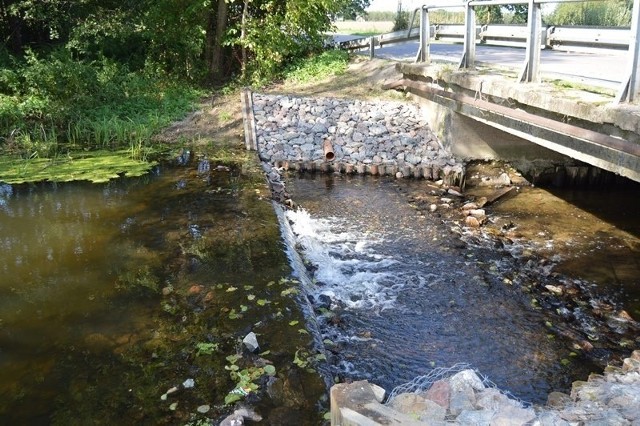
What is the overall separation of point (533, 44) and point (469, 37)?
2.13 metres

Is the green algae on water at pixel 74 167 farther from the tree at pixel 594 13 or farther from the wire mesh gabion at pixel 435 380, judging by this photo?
the tree at pixel 594 13

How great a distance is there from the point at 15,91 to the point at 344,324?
11343mm

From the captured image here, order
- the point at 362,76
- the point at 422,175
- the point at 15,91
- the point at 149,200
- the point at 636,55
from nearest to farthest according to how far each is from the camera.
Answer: the point at 636,55
the point at 149,200
the point at 422,175
the point at 15,91
the point at 362,76

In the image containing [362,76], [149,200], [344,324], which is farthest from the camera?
[362,76]

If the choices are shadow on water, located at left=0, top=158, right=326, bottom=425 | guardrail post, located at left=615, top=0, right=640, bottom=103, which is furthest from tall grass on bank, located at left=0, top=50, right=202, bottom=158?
guardrail post, located at left=615, top=0, right=640, bottom=103

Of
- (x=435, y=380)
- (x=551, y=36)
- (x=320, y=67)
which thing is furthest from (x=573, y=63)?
(x=320, y=67)

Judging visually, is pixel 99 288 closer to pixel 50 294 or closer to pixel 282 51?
pixel 50 294

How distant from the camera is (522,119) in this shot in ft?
22.9

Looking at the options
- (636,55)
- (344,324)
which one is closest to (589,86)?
(636,55)

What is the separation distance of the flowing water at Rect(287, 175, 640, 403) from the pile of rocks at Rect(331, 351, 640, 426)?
986 millimetres

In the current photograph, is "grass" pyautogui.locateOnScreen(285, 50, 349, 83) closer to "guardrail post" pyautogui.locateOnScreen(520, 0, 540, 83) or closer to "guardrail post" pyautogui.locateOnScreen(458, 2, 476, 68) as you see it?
"guardrail post" pyautogui.locateOnScreen(458, 2, 476, 68)

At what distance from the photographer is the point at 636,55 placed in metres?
5.00

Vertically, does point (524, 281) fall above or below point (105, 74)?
below

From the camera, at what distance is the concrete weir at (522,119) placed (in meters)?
5.38
